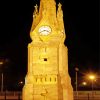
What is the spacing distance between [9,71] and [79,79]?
48.7ft

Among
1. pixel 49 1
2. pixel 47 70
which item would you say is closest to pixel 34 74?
pixel 47 70

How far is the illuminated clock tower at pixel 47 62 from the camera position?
3644cm

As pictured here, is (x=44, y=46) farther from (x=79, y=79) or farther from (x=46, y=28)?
(x=79, y=79)

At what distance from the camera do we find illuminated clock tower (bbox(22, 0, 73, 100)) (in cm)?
3644

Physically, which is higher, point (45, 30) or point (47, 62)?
point (45, 30)

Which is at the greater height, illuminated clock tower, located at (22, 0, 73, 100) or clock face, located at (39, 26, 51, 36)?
clock face, located at (39, 26, 51, 36)

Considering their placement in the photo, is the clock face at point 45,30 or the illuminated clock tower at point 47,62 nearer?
the illuminated clock tower at point 47,62

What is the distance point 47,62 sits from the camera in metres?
37.1

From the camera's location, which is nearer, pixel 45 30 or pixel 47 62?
pixel 47 62

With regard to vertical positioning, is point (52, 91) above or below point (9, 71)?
below

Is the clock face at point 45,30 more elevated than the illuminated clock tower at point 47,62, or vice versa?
the clock face at point 45,30

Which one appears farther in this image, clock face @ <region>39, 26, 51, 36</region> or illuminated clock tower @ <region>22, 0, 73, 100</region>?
clock face @ <region>39, 26, 51, 36</region>

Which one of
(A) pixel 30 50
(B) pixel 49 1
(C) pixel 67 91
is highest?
(B) pixel 49 1

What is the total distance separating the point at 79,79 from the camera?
259 feet
